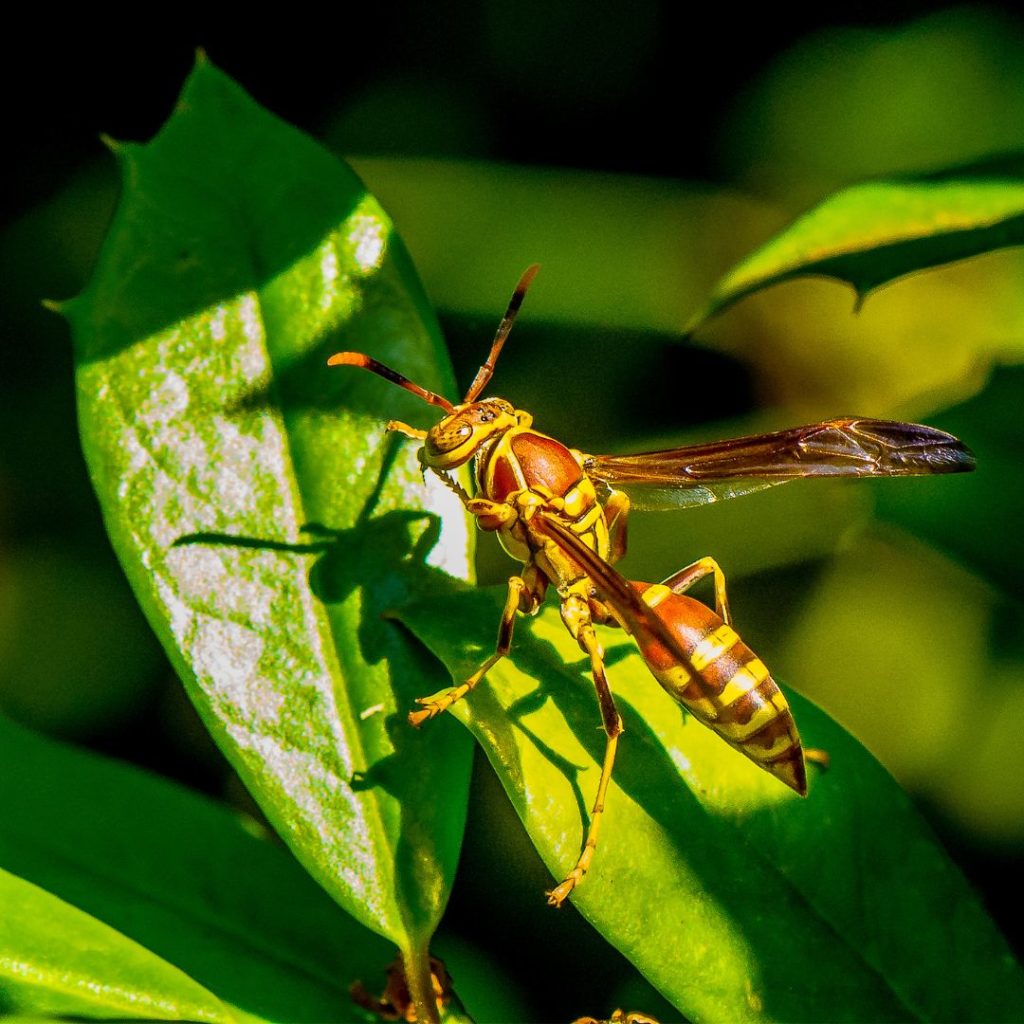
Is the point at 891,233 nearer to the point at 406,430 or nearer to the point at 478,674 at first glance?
the point at 406,430

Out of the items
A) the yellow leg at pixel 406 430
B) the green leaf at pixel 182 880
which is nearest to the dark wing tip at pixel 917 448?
the yellow leg at pixel 406 430

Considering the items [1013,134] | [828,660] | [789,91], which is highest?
[789,91]

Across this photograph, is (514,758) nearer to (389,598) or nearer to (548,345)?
(389,598)

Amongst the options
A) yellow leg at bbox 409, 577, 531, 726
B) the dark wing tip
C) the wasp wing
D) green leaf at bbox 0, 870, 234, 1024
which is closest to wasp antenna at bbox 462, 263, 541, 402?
the wasp wing

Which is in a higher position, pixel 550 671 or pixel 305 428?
pixel 305 428

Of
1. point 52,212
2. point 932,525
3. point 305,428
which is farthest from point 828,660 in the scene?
point 52,212

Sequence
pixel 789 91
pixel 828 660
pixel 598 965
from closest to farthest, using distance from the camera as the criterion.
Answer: pixel 598 965 < pixel 828 660 < pixel 789 91

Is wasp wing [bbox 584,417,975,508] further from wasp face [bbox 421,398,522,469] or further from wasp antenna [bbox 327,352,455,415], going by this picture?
wasp antenna [bbox 327,352,455,415]
